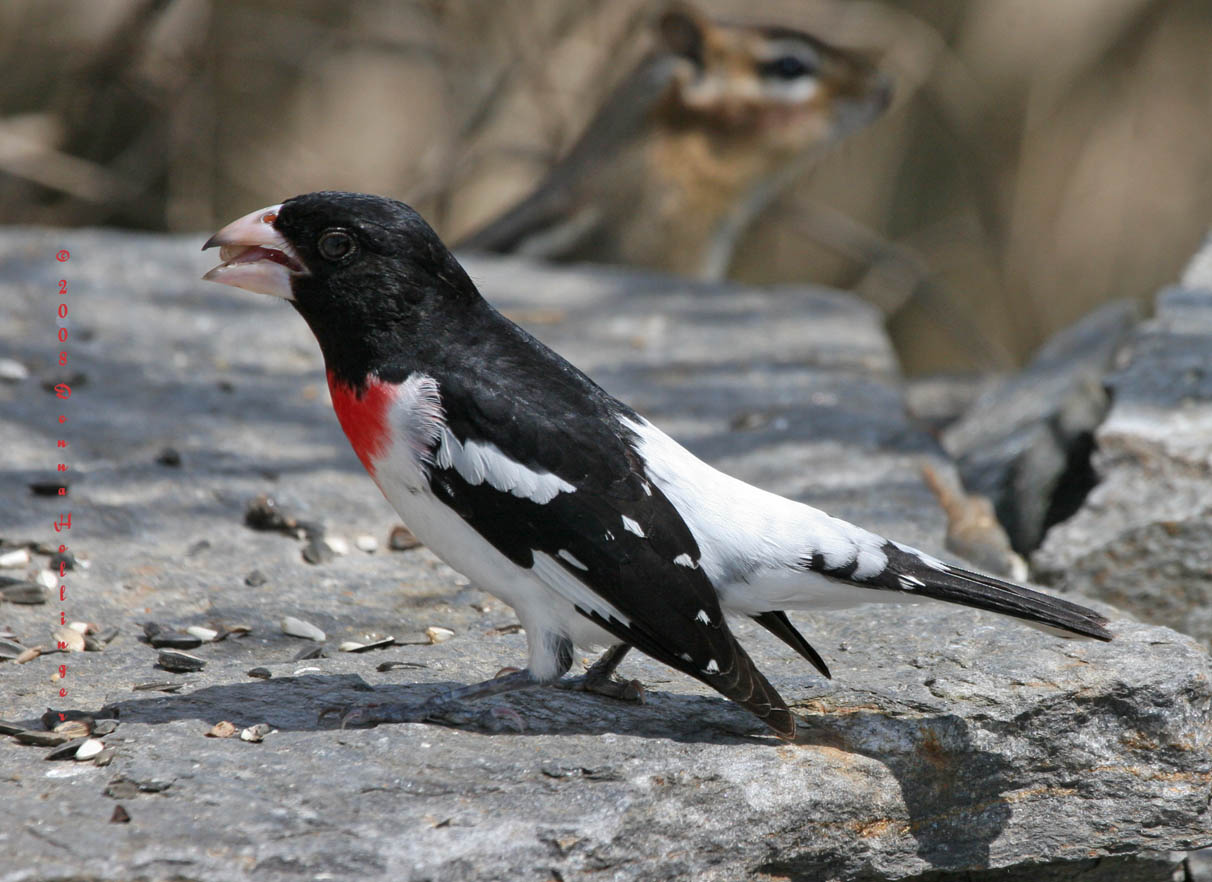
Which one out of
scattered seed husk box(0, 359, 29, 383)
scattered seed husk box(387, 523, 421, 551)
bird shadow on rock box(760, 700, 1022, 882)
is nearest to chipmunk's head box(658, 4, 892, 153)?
scattered seed husk box(0, 359, 29, 383)

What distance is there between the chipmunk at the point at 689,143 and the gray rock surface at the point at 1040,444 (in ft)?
8.07

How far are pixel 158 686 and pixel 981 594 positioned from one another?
68.2 inches

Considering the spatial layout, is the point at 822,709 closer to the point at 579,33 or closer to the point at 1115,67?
the point at 579,33

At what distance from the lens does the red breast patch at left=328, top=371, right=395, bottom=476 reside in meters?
2.88

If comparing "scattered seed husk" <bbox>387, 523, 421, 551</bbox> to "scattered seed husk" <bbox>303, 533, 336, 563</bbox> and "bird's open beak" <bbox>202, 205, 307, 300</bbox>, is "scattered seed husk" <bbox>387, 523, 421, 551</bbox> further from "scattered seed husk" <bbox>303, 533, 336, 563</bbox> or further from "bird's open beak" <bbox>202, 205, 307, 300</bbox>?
"bird's open beak" <bbox>202, 205, 307, 300</bbox>

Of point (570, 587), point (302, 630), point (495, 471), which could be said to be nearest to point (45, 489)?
point (302, 630)

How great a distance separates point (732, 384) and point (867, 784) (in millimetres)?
2692

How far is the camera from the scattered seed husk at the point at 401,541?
4008 millimetres

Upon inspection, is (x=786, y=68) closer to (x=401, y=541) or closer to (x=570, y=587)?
(x=401, y=541)

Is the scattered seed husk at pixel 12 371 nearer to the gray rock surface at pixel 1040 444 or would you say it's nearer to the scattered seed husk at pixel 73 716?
the scattered seed husk at pixel 73 716

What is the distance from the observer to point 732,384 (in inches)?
210

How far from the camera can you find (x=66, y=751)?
2625 mm

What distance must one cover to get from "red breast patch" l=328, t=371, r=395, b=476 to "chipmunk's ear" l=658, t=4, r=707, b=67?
180 inches

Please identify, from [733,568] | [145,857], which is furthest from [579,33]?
[145,857]
